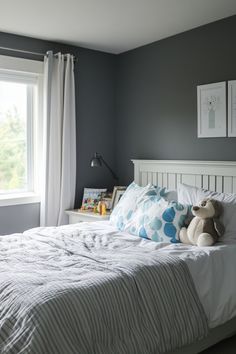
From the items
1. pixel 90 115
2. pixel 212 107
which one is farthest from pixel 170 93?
pixel 90 115

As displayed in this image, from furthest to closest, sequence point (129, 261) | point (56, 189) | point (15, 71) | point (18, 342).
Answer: point (56, 189), point (15, 71), point (129, 261), point (18, 342)

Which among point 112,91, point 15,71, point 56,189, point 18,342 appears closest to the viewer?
point 18,342

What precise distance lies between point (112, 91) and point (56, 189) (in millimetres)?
1358

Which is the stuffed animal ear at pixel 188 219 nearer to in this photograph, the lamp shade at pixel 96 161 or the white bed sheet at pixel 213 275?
the white bed sheet at pixel 213 275

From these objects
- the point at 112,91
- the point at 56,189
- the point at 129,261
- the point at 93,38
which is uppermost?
the point at 93,38

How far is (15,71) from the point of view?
3809 millimetres

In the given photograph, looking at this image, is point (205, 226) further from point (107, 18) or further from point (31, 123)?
point (31, 123)

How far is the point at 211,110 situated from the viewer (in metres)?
3.50

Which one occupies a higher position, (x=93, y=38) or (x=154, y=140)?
(x=93, y=38)

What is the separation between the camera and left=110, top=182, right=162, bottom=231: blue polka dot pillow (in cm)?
321

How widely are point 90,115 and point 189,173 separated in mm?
1396

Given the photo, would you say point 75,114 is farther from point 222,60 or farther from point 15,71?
point 222,60

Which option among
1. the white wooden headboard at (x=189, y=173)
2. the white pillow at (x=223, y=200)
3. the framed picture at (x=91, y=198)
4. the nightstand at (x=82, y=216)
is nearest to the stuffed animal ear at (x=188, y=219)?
the white pillow at (x=223, y=200)

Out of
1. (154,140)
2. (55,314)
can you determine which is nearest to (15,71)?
(154,140)
